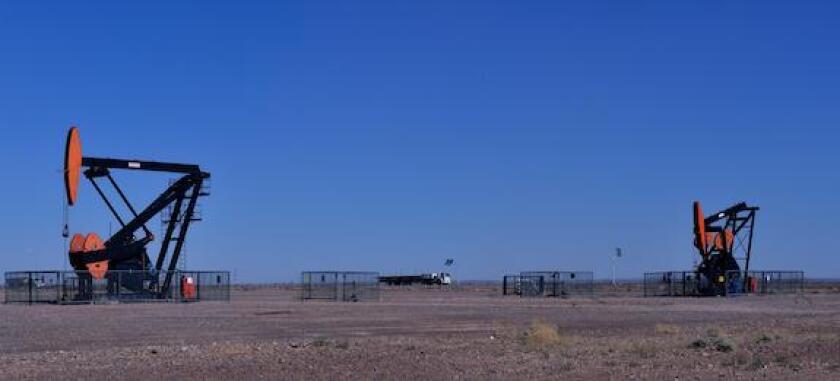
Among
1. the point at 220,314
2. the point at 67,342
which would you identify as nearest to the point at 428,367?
the point at 67,342

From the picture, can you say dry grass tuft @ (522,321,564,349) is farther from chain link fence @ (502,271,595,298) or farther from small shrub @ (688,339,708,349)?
chain link fence @ (502,271,595,298)

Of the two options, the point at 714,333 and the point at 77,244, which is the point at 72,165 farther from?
the point at 714,333

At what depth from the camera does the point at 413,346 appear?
24.8 m

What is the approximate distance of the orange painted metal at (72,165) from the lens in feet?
160

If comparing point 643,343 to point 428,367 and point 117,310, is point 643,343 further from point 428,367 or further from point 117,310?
point 117,310

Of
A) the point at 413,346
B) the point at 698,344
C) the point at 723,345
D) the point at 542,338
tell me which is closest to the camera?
the point at 723,345

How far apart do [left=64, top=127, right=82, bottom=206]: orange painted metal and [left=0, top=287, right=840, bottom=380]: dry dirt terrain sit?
9589 millimetres

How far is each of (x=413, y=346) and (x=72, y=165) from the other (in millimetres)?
28870

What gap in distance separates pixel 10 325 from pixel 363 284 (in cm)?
2890

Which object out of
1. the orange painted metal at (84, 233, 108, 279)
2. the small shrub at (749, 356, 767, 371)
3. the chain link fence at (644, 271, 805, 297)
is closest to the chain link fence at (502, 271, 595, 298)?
the chain link fence at (644, 271, 805, 297)

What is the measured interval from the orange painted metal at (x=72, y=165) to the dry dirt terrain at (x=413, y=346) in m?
9.59

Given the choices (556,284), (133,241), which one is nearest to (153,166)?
(133,241)

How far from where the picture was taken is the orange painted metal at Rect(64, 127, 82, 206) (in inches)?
1923

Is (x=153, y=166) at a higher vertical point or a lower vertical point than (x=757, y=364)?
higher
